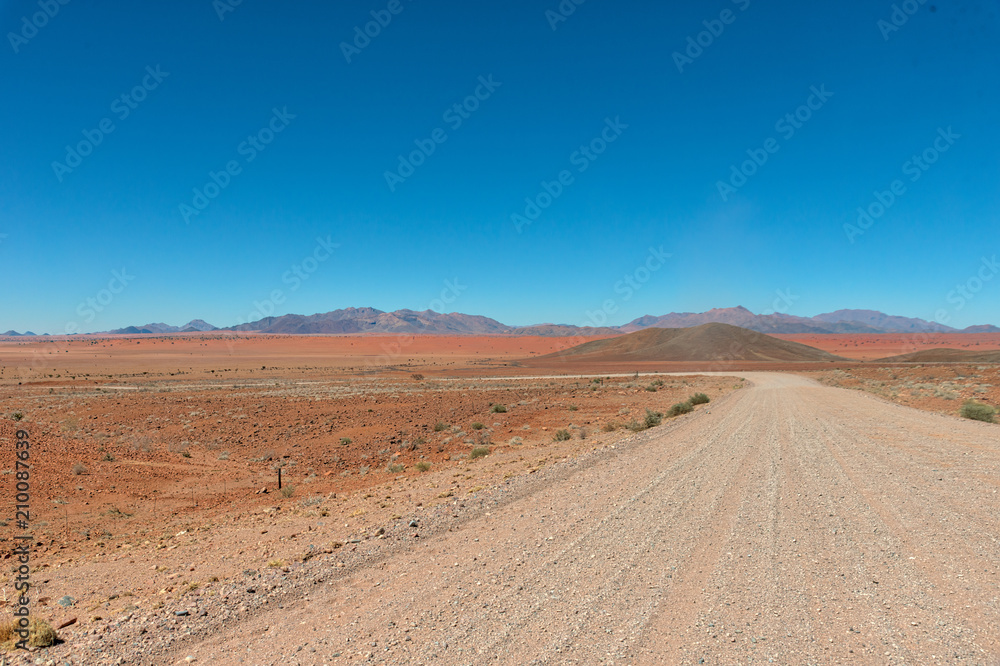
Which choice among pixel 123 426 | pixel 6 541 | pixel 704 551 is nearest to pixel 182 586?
pixel 6 541

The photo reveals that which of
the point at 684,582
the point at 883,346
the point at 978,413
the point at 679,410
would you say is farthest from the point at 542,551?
the point at 883,346

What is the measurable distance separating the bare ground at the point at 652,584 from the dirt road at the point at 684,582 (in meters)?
0.02

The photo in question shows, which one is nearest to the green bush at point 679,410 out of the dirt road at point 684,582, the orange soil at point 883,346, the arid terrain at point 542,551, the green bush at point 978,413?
the arid terrain at point 542,551

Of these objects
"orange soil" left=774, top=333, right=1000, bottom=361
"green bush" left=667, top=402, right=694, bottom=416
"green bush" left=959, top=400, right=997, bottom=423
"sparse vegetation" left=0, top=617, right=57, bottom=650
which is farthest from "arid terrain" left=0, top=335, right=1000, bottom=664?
"orange soil" left=774, top=333, right=1000, bottom=361

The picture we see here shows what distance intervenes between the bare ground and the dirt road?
0.07ft

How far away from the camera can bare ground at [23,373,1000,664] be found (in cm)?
412

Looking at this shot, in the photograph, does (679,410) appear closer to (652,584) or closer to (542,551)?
(542,551)

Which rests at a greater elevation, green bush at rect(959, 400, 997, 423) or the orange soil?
the orange soil

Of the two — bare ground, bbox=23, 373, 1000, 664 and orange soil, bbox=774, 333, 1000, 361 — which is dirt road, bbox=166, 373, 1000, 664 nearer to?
bare ground, bbox=23, 373, 1000, 664

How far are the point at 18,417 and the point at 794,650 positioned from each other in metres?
28.1

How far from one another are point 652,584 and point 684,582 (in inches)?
13.8

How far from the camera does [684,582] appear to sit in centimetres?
525

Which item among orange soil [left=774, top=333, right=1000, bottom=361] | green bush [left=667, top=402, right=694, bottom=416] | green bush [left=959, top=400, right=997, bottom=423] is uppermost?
orange soil [left=774, top=333, right=1000, bottom=361]

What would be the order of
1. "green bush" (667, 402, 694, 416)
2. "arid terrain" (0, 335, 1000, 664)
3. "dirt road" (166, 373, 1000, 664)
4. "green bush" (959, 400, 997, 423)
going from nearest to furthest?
"dirt road" (166, 373, 1000, 664) → "arid terrain" (0, 335, 1000, 664) → "green bush" (959, 400, 997, 423) → "green bush" (667, 402, 694, 416)
